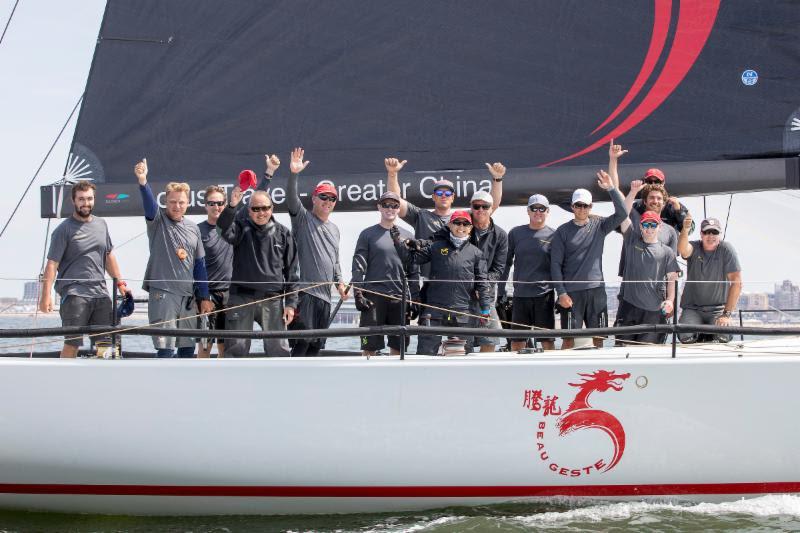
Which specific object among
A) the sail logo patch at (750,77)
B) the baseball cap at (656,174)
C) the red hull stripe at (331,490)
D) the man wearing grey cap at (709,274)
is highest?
the sail logo patch at (750,77)

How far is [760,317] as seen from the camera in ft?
15.8

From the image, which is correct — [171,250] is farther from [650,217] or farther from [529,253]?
[650,217]

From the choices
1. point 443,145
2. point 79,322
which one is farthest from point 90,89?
A: point 443,145

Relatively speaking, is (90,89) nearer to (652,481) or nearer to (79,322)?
(79,322)

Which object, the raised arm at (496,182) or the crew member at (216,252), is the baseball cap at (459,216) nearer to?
the raised arm at (496,182)

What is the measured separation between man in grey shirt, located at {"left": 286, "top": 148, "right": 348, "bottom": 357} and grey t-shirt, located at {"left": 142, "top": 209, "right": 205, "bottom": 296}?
1.78 ft

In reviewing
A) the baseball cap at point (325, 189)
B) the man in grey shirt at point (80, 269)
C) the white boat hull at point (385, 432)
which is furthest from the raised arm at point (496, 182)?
the man in grey shirt at point (80, 269)

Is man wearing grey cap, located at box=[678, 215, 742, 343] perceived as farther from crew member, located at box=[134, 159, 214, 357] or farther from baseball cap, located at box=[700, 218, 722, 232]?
crew member, located at box=[134, 159, 214, 357]

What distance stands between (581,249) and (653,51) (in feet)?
4.44

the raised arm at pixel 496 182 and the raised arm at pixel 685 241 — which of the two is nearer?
the raised arm at pixel 496 182

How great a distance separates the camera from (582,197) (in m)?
5.14

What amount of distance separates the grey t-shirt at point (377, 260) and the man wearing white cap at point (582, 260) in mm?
859

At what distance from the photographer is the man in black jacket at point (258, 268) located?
15.8 feet

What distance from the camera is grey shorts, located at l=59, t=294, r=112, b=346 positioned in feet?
15.3
